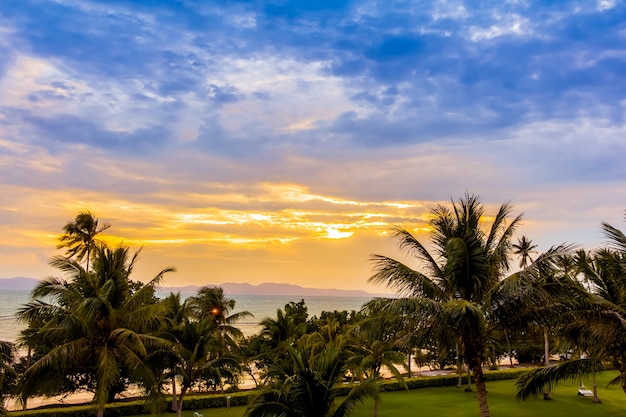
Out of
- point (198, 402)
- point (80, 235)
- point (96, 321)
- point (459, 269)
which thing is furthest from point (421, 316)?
point (80, 235)

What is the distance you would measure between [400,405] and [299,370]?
16.0 metres

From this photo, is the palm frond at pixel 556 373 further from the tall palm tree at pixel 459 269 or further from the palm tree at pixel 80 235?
the palm tree at pixel 80 235

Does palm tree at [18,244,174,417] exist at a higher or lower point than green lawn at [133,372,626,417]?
higher

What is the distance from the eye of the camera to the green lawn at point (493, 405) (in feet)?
71.7

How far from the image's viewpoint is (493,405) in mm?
23969

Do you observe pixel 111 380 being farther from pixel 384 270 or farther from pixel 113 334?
pixel 384 270

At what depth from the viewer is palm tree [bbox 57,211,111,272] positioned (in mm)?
31469

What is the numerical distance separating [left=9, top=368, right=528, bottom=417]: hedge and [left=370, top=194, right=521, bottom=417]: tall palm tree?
165 inches

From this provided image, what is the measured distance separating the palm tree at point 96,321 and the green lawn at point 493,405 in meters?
8.57

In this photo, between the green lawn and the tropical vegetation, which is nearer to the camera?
the tropical vegetation

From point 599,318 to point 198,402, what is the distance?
19.3 m

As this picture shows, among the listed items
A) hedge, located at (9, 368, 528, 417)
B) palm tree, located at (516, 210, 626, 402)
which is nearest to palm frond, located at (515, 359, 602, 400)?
palm tree, located at (516, 210, 626, 402)

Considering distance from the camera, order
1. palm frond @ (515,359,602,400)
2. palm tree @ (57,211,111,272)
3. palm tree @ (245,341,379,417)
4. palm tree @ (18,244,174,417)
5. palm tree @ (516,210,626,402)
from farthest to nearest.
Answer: palm tree @ (57,211,111,272)
palm tree @ (18,244,174,417)
palm frond @ (515,359,602,400)
palm tree @ (516,210,626,402)
palm tree @ (245,341,379,417)

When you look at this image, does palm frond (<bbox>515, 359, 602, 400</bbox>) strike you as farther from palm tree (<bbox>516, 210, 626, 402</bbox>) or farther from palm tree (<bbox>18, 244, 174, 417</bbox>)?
palm tree (<bbox>18, 244, 174, 417</bbox>)
